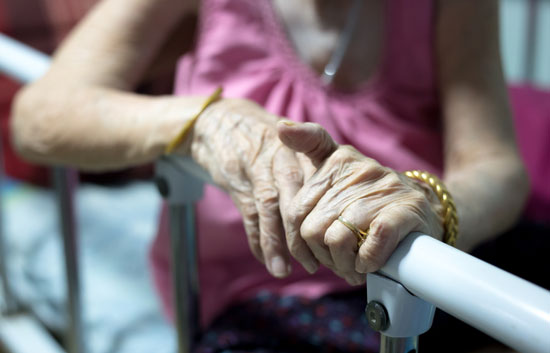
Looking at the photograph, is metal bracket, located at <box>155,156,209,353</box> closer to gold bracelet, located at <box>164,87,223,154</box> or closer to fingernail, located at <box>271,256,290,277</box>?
gold bracelet, located at <box>164,87,223,154</box>

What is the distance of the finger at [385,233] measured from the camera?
1.61 feet

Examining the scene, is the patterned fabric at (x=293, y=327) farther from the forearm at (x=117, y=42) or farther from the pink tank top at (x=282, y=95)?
the forearm at (x=117, y=42)

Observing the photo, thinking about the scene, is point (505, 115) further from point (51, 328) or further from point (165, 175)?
point (51, 328)

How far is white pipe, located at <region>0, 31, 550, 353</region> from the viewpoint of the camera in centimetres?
40

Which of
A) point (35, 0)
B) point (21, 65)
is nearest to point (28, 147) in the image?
point (21, 65)

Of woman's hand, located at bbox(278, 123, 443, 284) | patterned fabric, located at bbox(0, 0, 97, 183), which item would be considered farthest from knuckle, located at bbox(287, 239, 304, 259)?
patterned fabric, located at bbox(0, 0, 97, 183)

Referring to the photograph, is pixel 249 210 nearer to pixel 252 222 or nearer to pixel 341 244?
pixel 252 222

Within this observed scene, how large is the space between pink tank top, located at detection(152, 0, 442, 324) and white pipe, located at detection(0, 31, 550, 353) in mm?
393

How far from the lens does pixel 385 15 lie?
966mm

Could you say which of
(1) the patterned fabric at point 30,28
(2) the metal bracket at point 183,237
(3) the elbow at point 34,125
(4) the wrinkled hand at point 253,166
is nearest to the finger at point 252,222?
(4) the wrinkled hand at point 253,166

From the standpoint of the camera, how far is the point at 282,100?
908mm

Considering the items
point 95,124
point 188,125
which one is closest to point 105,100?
→ point 95,124

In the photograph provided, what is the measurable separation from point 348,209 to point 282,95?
0.41 metres

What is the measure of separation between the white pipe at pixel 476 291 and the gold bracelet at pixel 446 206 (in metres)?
0.10
